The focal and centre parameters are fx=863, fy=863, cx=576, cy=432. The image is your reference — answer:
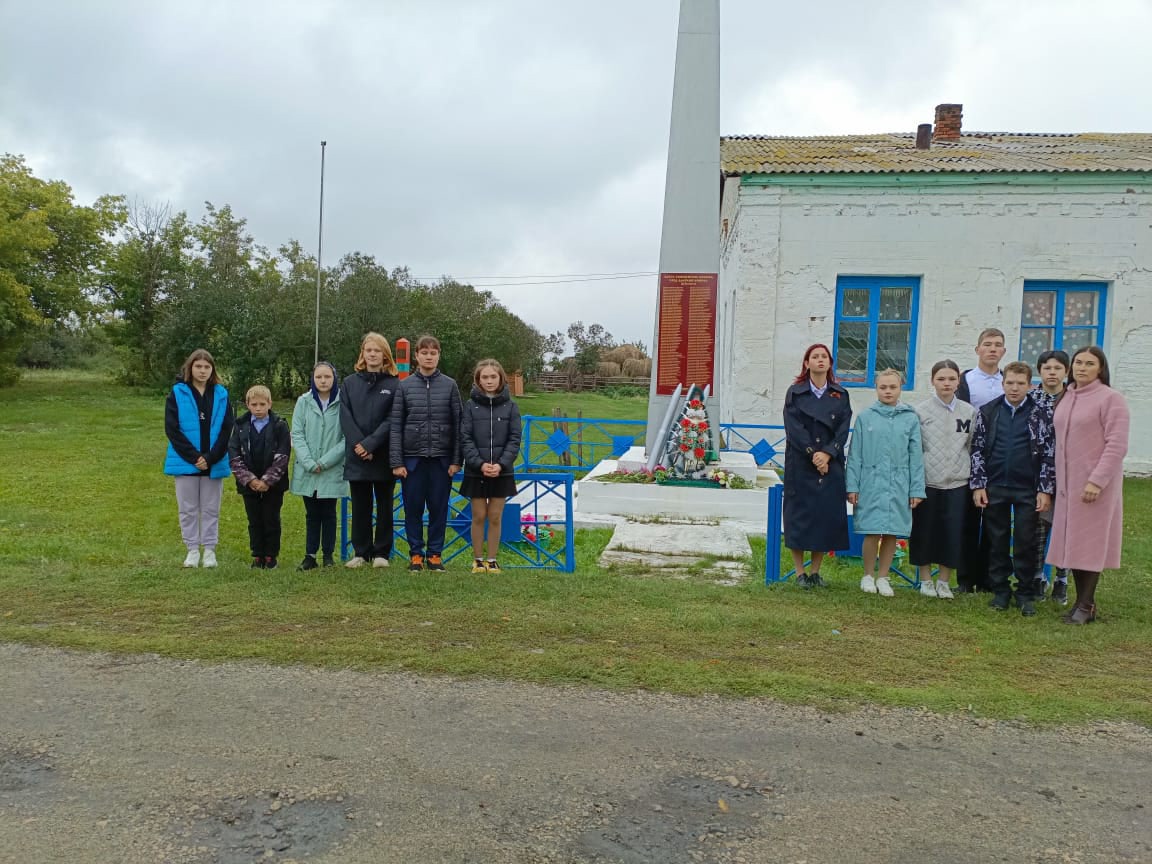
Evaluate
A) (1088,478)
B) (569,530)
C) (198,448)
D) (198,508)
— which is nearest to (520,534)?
(569,530)

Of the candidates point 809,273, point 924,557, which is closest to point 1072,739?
point 924,557

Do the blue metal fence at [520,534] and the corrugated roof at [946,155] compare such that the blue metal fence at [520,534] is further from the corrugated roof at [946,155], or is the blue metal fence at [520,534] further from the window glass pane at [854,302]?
the corrugated roof at [946,155]

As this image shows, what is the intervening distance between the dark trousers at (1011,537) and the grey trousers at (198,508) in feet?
17.4

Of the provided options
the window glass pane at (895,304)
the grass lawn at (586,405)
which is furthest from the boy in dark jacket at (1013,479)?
the grass lawn at (586,405)

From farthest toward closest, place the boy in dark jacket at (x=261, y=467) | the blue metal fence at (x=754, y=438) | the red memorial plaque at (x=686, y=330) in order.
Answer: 1. the blue metal fence at (x=754, y=438)
2. the red memorial plaque at (x=686, y=330)
3. the boy in dark jacket at (x=261, y=467)

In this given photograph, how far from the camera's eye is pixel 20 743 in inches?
129

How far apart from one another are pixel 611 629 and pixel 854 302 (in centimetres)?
1025

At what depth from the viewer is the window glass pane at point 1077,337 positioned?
44.0 ft

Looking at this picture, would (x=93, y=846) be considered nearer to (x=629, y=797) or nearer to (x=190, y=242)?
(x=629, y=797)

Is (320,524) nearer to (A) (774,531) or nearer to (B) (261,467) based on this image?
(B) (261,467)

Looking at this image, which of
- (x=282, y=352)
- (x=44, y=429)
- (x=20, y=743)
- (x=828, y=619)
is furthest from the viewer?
(x=282, y=352)

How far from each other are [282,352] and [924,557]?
22701mm

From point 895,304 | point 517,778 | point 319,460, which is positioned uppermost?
point 895,304

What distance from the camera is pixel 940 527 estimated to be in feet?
19.0
